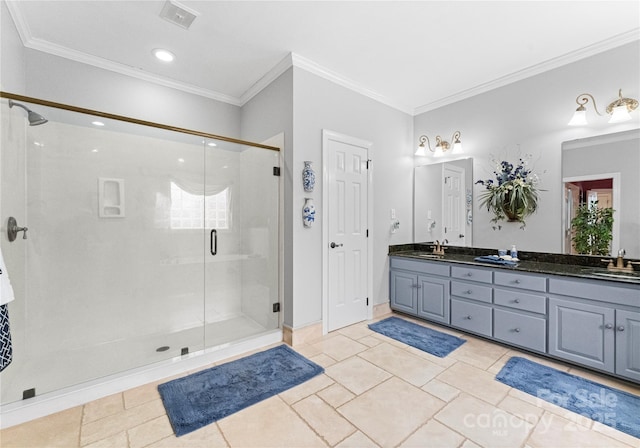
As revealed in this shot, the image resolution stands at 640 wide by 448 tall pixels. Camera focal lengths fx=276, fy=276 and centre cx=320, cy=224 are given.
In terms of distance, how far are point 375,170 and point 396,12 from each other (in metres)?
1.73

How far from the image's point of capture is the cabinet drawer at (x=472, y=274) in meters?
2.85

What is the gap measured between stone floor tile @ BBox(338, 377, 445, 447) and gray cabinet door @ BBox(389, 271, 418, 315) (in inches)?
58.5

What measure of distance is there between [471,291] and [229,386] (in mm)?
2527

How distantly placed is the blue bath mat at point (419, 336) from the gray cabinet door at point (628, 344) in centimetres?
113

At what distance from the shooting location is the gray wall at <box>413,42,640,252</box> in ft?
8.40

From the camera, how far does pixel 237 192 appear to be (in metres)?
3.05

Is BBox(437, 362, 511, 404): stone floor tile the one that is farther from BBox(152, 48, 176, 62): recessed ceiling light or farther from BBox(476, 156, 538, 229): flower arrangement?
BBox(152, 48, 176, 62): recessed ceiling light

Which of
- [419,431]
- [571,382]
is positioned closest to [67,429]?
[419,431]

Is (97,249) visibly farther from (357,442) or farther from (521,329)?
(521,329)

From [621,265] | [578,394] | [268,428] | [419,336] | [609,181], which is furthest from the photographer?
[419,336]

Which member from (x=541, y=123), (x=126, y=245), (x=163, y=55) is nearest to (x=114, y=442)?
(x=126, y=245)

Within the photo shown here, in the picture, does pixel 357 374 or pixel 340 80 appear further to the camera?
pixel 340 80

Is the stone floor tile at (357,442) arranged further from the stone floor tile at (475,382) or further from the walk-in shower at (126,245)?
the walk-in shower at (126,245)

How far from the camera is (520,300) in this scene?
2619mm
